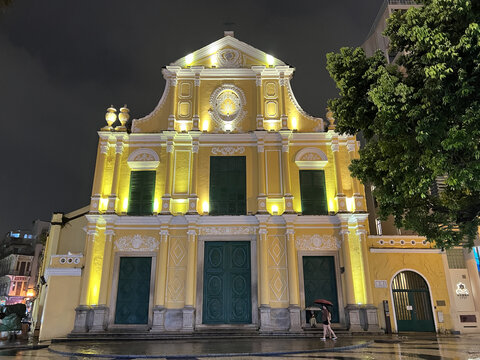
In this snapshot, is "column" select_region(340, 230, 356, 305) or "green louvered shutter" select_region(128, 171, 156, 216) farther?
"green louvered shutter" select_region(128, 171, 156, 216)

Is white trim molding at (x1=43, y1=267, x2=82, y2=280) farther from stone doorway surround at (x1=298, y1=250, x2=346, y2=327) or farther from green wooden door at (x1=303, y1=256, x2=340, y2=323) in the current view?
green wooden door at (x1=303, y1=256, x2=340, y2=323)

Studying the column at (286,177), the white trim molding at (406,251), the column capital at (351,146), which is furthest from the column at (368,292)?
the column capital at (351,146)

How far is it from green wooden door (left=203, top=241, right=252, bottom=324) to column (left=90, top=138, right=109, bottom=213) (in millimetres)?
5647

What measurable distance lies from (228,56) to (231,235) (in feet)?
32.4

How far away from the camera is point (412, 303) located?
17.0m

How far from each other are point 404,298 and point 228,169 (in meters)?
10.2

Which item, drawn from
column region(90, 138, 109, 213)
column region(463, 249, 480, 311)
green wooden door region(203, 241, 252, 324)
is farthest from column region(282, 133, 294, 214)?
column region(90, 138, 109, 213)

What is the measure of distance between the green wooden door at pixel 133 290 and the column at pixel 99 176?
288 cm

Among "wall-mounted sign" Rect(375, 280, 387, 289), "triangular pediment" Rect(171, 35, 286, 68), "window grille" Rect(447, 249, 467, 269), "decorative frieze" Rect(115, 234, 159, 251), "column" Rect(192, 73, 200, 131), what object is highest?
"triangular pediment" Rect(171, 35, 286, 68)

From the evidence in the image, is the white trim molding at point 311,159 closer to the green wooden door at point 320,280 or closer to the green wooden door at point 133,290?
the green wooden door at point 320,280

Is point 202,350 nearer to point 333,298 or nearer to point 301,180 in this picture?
point 333,298

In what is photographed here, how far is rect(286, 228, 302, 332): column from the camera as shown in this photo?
52.0 feet

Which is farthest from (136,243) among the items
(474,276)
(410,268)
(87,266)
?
(474,276)

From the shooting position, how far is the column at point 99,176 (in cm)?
1786
